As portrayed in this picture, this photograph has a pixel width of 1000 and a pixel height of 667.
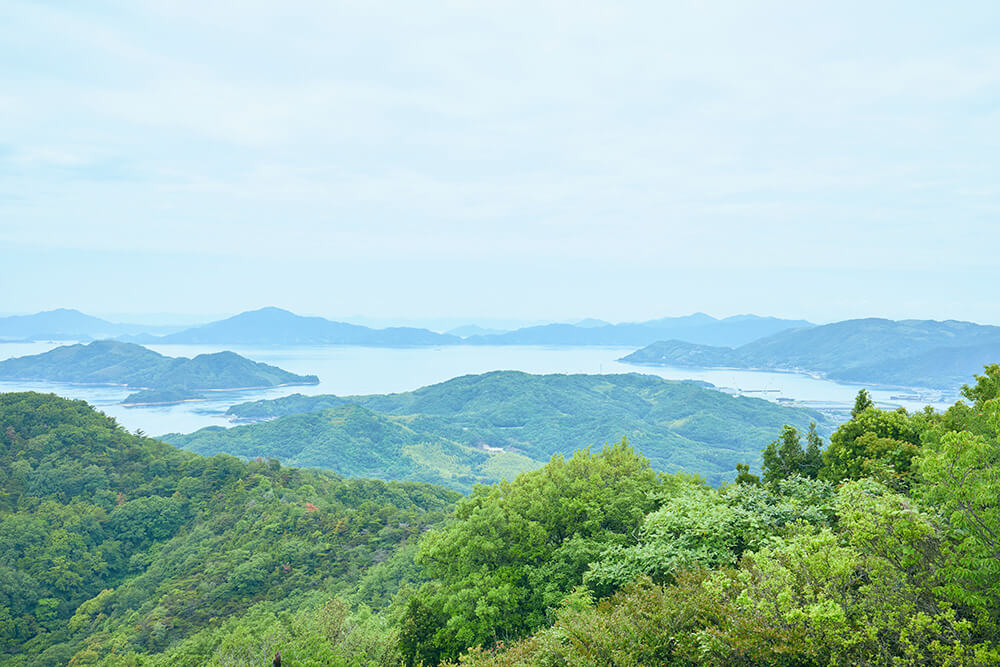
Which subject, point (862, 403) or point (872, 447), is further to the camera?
point (862, 403)

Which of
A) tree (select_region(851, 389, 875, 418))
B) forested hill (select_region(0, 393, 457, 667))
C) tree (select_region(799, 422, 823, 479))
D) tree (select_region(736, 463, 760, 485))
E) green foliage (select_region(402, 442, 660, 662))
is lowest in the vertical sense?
forested hill (select_region(0, 393, 457, 667))

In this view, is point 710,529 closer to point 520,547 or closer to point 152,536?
Answer: point 520,547

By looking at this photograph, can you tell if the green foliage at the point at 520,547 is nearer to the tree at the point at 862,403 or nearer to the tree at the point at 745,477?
the tree at the point at 745,477

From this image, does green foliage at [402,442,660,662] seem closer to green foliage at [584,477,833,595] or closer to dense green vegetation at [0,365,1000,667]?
dense green vegetation at [0,365,1000,667]

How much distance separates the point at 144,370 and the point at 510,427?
401ft

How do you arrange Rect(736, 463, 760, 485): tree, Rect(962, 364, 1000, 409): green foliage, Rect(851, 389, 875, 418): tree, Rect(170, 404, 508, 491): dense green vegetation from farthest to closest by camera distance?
Rect(170, 404, 508, 491): dense green vegetation
Rect(851, 389, 875, 418): tree
Rect(736, 463, 760, 485): tree
Rect(962, 364, 1000, 409): green foliage

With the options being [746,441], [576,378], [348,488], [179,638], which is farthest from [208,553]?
[576,378]

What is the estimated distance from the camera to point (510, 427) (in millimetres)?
133000

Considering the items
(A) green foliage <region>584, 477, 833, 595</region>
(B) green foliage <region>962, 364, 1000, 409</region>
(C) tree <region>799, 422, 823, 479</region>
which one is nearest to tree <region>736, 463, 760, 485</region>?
(C) tree <region>799, 422, 823, 479</region>

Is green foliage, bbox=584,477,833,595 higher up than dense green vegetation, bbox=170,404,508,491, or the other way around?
green foliage, bbox=584,477,833,595

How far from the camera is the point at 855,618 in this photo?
634cm

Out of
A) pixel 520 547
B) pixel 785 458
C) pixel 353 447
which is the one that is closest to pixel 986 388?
pixel 785 458

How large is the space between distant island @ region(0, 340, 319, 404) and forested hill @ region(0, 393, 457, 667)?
387 feet

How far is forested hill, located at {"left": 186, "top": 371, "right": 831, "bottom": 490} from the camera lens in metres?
101
